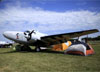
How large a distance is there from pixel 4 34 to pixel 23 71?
33.1 ft

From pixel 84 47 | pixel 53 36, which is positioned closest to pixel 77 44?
pixel 84 47

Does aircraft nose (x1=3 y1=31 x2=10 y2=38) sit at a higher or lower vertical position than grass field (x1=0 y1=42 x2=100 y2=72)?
higher

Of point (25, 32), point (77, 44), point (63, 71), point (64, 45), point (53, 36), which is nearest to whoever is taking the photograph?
point (63, 71)

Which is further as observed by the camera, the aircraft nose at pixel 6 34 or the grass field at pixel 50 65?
the aircraft nose at pixel 6 34

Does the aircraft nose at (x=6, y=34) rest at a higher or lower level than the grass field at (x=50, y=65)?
higher

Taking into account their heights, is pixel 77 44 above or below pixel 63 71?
above

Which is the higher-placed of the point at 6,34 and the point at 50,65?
the point at 6,34

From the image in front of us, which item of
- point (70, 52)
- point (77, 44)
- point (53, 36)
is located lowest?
point (70, 52)

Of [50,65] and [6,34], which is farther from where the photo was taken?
[6,34]

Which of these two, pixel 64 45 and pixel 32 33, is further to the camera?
pixel 64 45

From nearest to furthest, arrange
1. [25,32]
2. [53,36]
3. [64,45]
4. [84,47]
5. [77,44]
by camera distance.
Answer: [84,47], [77,44], [53,36], [25,32], [64,45]

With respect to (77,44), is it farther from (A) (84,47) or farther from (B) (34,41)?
(B) (34,41)

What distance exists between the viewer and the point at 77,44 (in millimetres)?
10516

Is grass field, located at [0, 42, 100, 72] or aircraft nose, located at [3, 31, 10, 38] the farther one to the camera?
aircraft nose, located at [3, 31, 10, 38]
